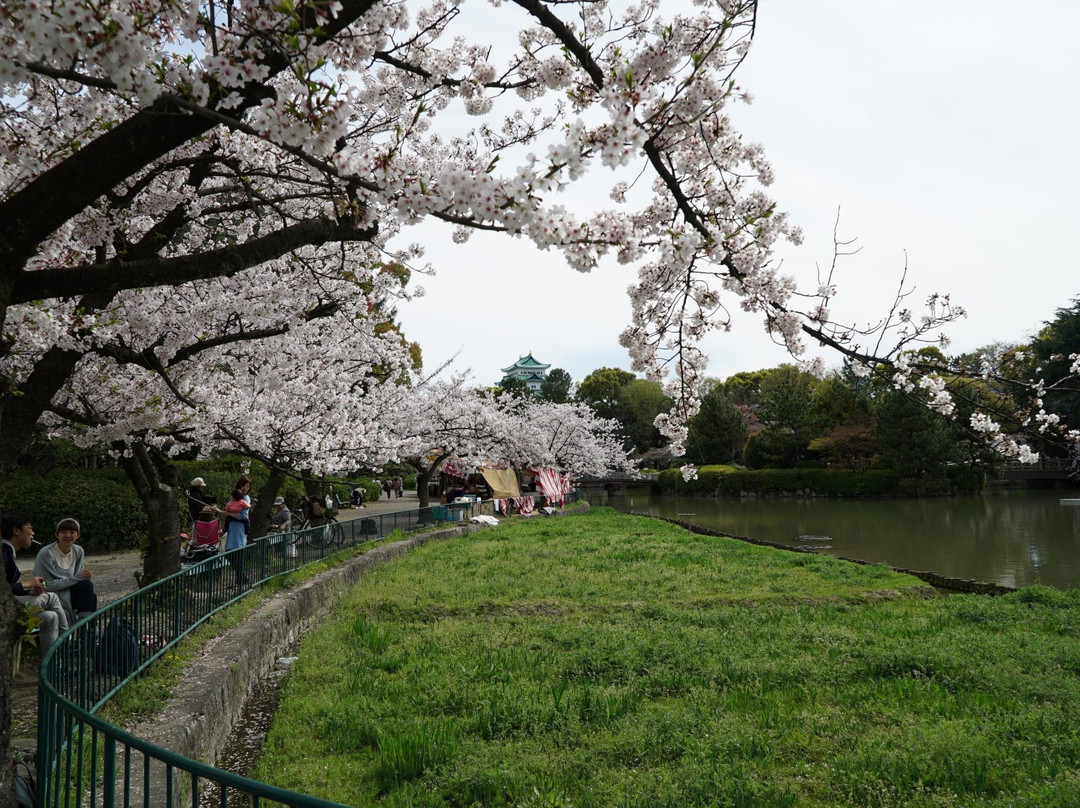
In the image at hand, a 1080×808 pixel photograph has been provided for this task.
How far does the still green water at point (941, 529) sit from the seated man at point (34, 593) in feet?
45.2

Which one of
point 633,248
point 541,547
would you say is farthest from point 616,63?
point 541,547

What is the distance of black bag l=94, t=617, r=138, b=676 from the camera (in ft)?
16.5

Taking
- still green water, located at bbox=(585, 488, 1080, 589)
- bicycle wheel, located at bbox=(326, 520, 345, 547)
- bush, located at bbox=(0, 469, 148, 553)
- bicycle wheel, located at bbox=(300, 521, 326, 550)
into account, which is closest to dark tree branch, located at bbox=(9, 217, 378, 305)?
bicycle wheel, located at bbox=(300, 521, 326, 550)

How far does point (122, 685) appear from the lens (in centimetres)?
523

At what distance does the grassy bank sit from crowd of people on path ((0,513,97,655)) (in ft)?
6.23

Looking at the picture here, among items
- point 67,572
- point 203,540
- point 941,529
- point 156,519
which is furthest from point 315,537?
point 941,529

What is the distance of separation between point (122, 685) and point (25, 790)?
1.70m

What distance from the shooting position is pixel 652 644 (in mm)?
7422

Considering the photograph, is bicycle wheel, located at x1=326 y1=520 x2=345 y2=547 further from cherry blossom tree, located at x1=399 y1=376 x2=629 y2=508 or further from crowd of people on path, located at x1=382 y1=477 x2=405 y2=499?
crowd of people on path, located at x1=382 y1=477 x2=405 y2=499

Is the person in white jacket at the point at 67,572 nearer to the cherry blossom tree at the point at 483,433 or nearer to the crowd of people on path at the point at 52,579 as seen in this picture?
the crowd of people on path at the point at 52,579

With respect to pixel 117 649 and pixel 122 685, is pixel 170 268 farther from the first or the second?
pixel 122 685

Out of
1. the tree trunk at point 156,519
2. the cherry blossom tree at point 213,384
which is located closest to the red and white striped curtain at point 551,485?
the cherry blossom tree at point 213,384

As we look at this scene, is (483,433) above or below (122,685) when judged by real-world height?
above

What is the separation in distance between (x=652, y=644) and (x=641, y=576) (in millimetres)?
4494
